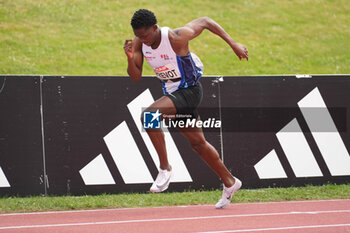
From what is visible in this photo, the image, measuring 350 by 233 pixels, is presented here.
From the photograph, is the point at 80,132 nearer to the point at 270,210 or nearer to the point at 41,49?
the point at 270,210

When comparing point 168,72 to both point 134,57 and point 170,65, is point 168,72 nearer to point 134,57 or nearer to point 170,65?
point 170,65

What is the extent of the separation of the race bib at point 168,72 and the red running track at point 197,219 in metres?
1.70

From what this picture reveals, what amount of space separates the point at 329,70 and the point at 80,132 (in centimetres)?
1116

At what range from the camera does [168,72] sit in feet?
21.7

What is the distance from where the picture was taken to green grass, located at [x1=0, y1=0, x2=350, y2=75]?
1734cm

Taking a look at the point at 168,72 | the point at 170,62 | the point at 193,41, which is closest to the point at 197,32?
the point at 170,62

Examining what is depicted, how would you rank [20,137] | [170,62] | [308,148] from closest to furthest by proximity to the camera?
[170,62], [20,137], [308,148]

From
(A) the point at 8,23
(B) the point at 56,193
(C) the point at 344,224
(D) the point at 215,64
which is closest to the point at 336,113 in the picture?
(C) the point at 344,224

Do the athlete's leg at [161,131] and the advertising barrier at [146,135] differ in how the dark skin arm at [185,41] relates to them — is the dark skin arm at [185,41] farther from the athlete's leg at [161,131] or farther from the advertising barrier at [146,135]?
the advertising barrier at [146,135]

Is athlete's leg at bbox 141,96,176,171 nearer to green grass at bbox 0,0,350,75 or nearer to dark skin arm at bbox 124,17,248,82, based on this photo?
dark skin arm at bbox 124,17,248,82

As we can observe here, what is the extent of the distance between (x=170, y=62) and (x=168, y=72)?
148 mm

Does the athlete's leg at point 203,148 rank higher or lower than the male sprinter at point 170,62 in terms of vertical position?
lower

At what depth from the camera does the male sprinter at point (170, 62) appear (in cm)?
635

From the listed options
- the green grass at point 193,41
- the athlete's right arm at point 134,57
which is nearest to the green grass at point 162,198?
the athlete's right arm at point 134,57
